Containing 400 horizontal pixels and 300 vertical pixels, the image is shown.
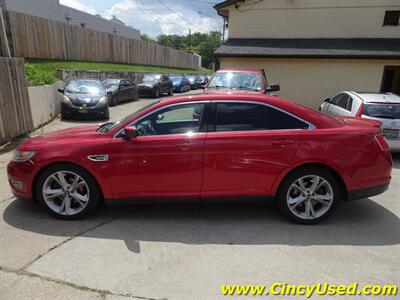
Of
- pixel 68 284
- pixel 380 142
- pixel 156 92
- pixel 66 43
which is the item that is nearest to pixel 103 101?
pixel 156 92

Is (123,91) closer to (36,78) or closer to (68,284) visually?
(36,78)

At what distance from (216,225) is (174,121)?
1.43m

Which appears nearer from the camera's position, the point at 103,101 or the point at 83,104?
the point at 83,104

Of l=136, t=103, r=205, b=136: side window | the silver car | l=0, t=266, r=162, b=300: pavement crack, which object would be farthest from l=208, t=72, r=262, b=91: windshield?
l=0, t=266, r=162, b=300: pavement crack

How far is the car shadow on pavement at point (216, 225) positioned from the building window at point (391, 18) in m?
13.0

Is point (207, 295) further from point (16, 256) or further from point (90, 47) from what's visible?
point (90, 47)

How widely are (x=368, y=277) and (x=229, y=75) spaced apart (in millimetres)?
7103

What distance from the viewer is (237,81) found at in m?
8.79

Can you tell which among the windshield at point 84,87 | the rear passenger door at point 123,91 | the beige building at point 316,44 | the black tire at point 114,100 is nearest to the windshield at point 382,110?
the beige building at point 316,44

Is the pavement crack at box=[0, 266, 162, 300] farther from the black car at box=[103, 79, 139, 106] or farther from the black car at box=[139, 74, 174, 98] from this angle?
the black car at box=[139, 74, 174, 98]

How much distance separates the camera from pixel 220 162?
371cm

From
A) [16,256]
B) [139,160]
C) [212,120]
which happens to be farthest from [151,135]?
[16,256]

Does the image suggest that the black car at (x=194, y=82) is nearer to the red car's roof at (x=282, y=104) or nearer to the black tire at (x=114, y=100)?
the black tire at (x=114, y=100)

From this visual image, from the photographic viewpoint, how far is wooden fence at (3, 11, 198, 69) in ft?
57.1
